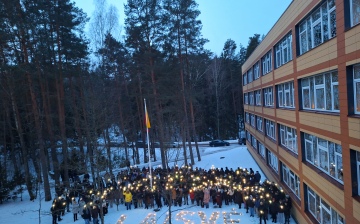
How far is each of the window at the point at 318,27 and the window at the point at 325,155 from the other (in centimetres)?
372

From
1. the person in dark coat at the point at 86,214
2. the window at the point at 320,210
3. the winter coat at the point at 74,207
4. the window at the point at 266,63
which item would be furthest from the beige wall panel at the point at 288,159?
the winter coat at the point at 74,207

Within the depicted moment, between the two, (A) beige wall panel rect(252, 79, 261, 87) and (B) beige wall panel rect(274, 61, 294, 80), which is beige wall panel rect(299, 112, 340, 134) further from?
(A) beige wall panel rect(252, 79, 261, 87)

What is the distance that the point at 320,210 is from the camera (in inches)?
451

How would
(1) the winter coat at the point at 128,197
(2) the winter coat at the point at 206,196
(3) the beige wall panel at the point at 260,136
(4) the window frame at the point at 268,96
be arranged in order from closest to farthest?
(2) the winter coat at the point at 206,196
(1) the winter coat at the point at 128,197
(4) the window frame at the point at 268,96
(3) the beige wall panel at the point at 260,136

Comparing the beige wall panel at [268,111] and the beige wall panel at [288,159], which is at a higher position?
the beige wall panel at [268,111]

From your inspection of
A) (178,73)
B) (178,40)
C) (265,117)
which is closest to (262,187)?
(265,117)

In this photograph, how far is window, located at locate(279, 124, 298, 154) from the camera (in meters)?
15.0

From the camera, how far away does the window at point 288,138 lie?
15016 millimetres

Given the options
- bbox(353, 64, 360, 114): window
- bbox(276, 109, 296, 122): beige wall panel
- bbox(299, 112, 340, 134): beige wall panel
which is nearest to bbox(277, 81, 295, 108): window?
bbox(276, 109, 296, 122): beige wall panel

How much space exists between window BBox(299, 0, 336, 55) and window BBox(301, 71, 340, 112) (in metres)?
1.28

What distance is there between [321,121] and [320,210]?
3884mm

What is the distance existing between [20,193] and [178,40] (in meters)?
18.6

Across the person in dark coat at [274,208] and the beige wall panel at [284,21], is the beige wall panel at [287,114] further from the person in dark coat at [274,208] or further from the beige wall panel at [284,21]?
the beige wall panel at [284,21]

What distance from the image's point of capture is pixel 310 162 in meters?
12.5
